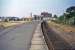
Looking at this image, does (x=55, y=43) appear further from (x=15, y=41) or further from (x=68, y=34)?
(x=68, y=34)

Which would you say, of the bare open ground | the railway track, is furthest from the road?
the bare open ground

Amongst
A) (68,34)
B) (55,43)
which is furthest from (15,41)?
(68,34)

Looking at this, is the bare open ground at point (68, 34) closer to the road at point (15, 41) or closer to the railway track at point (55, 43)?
the railway track at point (55, 43)

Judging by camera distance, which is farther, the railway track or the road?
the road

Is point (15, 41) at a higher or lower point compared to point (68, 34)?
higher

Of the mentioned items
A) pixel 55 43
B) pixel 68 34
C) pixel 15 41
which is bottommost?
pixel 68 34

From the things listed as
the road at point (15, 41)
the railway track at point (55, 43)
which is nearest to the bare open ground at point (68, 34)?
the railway track at point (55, 43)

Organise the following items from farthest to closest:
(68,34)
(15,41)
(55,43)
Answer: (68,34) < (15,41) < (55,43)

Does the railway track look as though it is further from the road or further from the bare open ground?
the road

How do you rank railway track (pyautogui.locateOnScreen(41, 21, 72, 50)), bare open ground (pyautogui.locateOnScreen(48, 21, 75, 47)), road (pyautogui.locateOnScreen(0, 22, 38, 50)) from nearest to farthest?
1. railway track (pyautogui.locateOnScreen(41, 21, 72, 50))
2. road (pyautogui.locateOnScreen(0, 22, 38, 50))
3. bare open ground (pyautogui.locateOnScreen(48, 21, 75, 47))

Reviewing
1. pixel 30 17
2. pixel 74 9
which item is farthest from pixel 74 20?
pixel 30 17

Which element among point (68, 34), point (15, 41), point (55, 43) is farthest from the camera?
point (68, 34)

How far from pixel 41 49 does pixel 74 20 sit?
4706cm

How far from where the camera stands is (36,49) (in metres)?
15.3
